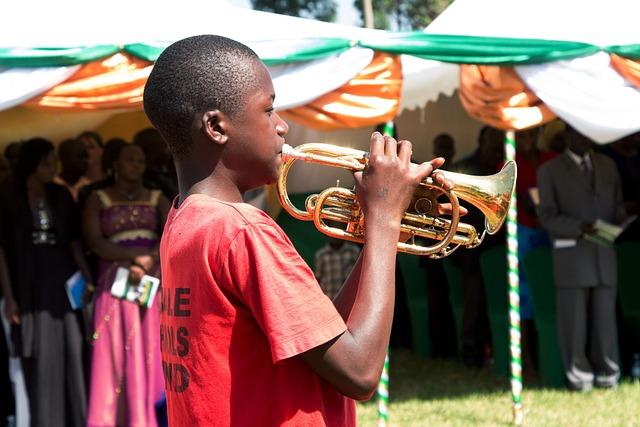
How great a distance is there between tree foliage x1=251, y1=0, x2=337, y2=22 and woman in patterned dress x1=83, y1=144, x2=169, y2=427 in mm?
25457

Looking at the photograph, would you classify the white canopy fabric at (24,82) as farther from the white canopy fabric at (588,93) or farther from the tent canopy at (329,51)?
the white canopy fabric at (588,93)

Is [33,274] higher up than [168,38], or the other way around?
[168,38]

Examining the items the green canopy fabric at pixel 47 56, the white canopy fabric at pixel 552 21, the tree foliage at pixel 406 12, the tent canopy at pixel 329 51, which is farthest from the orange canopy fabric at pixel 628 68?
the tree foliage at pixel 406 12

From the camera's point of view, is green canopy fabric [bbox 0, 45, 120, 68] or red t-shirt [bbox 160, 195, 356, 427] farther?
green canopy fabric [bbox 0, 45, 120, 68]

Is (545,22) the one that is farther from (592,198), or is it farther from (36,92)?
(36,92)

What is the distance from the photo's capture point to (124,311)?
5941mm

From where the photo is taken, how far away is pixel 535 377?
7.65m

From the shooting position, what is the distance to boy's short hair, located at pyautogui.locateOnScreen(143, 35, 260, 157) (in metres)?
1.88

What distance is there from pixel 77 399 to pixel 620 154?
15.0 ft

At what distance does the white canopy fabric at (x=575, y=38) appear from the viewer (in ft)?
19.1

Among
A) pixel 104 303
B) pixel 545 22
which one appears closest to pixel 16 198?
pixel 104 303

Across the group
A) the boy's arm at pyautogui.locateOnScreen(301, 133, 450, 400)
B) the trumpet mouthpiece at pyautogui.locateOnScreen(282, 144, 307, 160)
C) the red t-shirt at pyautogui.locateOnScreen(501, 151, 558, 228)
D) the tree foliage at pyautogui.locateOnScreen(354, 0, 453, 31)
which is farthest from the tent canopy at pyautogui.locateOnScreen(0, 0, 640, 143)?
A: the tree foliage at pyautogui.locateOnScreen(354, 0, 453, 31)

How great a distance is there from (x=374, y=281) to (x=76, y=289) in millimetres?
4489

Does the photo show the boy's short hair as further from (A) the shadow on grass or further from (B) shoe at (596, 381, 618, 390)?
(B) shoe at (596, 381, 618, 390)
